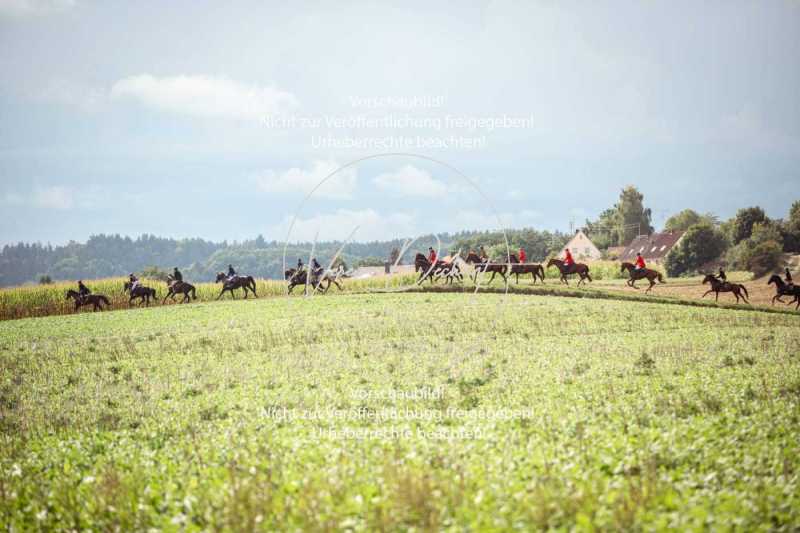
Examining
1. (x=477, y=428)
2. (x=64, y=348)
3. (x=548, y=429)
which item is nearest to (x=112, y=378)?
(x=64, y=348)

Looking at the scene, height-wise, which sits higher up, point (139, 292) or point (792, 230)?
point (792, 230)

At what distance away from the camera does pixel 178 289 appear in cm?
3031

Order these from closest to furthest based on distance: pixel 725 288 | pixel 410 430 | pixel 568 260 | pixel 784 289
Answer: pixel 410 430 < pixel 784 289 < pixel 725 288 < pixel 568 260

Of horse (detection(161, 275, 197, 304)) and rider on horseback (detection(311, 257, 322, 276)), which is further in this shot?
horse (detection(161, 275, 197, 304))

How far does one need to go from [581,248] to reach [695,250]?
897 cm

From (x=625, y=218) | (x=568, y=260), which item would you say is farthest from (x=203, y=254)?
(x=625, y=218)

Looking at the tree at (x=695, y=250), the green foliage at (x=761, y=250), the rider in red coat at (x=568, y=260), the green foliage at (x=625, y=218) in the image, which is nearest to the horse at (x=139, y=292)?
the rider in red coat at (x=568, y=260)

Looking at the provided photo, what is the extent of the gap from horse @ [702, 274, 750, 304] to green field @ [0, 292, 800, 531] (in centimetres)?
235

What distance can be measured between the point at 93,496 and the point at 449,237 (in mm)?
12597

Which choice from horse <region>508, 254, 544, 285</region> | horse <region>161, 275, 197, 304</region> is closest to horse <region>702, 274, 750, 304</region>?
horse <region>508, 254, 544, 285</region>

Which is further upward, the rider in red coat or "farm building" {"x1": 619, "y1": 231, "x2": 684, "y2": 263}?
"farm building" {"x1": 619, "y1": 231, "x2": 684, "y2": 263}

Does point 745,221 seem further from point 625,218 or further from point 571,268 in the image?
point 625,218

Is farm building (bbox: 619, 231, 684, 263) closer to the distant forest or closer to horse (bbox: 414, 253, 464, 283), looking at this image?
the distant forest

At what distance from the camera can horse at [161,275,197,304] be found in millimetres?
30188
